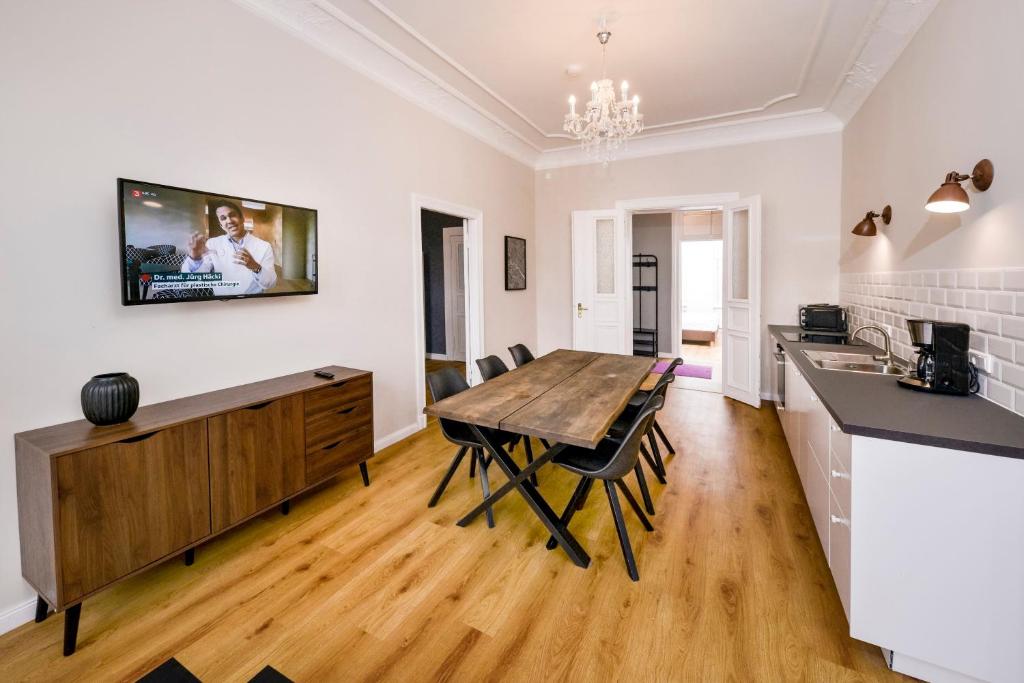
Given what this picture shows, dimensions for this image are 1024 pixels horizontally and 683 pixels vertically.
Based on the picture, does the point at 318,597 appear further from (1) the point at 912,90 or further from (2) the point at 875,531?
(1) the point at 912,90

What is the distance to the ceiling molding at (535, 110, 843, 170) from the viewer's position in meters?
4.81

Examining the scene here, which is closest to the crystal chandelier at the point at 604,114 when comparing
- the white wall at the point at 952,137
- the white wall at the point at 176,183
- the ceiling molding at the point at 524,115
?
the ceiling molding at the point at 524,115

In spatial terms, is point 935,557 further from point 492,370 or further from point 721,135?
point 721,135

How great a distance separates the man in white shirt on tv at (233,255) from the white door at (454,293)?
4.72 m

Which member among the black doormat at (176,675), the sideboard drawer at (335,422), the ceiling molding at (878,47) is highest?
the ceiling molding at (878,47)

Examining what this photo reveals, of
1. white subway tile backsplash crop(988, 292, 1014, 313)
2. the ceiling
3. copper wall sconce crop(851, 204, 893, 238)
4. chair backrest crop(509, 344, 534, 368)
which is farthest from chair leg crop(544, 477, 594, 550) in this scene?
the ceiling

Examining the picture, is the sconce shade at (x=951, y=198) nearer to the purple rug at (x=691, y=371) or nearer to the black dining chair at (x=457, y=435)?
the black dining chair at (x=457, y=435)

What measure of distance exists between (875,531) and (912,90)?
274cm

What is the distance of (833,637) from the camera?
180 centimetres

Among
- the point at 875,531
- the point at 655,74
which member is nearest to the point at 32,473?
the point at 875,531

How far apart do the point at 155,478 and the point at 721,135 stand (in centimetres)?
588

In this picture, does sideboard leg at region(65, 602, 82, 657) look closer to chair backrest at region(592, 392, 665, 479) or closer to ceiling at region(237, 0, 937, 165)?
chair backrest at region(592, 392, 665, 479)

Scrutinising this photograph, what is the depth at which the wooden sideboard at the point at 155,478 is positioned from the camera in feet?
5.70

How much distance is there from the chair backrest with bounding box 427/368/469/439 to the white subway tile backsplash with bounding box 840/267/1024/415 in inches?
97.8
